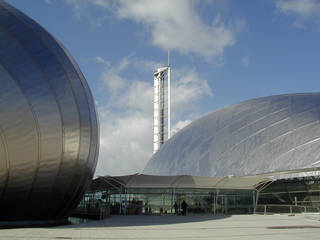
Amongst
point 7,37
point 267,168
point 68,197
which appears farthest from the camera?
point 267,168

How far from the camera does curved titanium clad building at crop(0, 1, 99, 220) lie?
13.3 meters

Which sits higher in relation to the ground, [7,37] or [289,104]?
[289,104]

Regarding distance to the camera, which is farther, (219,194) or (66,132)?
(219,194)

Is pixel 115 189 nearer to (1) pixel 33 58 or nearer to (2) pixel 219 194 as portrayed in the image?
(2) pixel 219 194

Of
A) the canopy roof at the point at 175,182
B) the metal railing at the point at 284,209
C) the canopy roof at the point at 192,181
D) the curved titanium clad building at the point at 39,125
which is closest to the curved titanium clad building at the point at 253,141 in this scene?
the canopy roof at the point at 192,181

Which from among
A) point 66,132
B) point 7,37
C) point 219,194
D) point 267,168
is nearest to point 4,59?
point 7,37

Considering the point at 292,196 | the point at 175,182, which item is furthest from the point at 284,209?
the point at 175,182

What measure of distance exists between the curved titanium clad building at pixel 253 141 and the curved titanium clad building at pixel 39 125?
68.7 ft

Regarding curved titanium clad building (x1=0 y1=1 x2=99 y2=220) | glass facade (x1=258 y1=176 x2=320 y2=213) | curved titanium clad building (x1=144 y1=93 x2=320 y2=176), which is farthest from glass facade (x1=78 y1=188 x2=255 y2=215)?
curved titanium clad building (x1=0 y1=1 x2=99 y2=220)

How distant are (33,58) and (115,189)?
16.6 metres

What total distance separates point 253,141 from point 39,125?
2603cm

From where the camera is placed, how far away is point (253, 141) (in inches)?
1414

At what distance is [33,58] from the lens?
1471 cm

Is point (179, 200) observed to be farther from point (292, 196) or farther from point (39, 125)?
point (39, 125)
